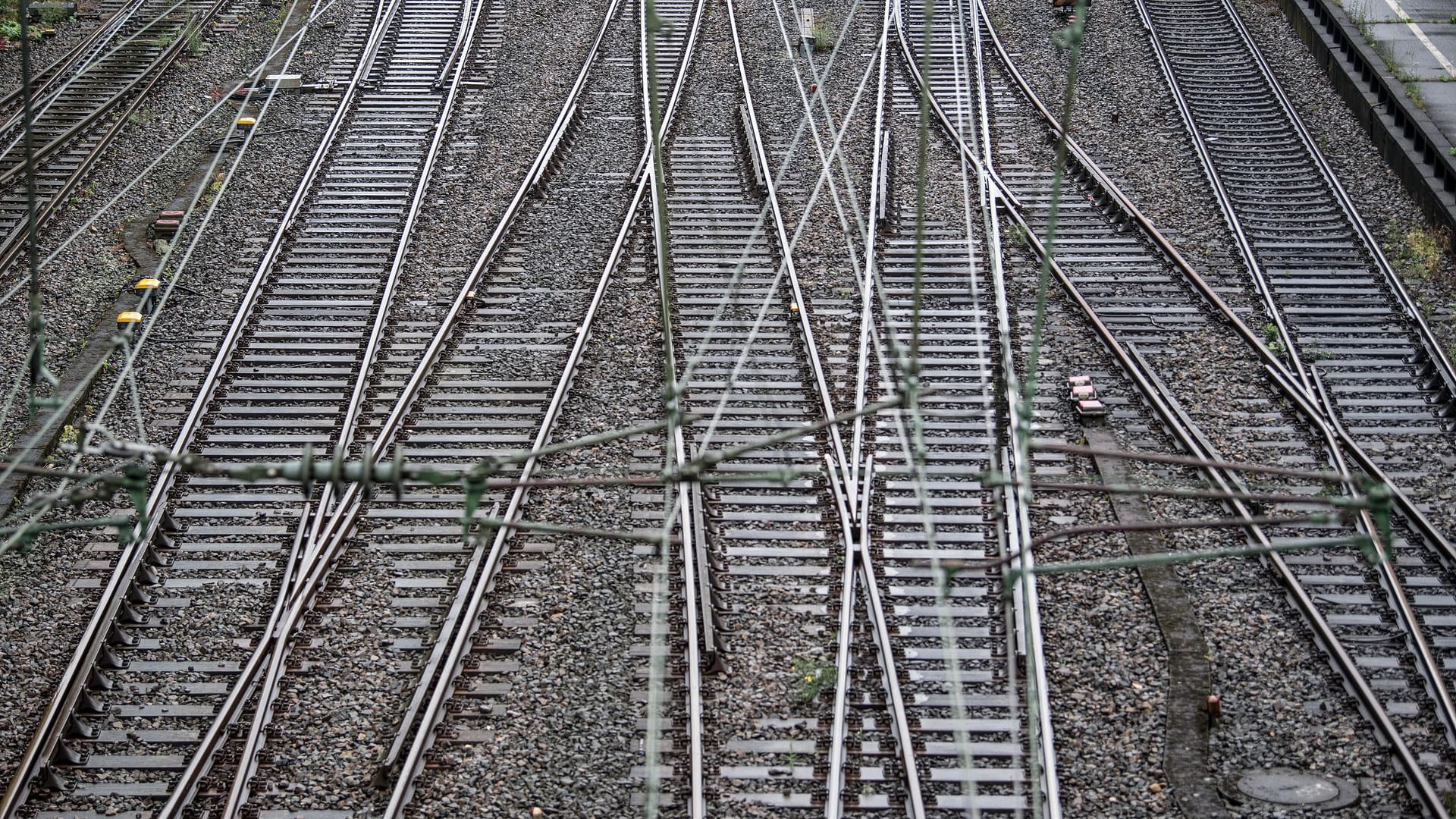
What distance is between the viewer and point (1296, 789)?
31.7 ft

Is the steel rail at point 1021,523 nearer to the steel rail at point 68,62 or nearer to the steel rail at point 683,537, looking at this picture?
the steel rail at point 683,537

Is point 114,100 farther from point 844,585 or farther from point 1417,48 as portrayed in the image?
point 1417,48

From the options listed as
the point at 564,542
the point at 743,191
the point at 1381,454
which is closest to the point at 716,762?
the point at 564,542

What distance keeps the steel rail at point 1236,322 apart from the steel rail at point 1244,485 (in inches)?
0.9

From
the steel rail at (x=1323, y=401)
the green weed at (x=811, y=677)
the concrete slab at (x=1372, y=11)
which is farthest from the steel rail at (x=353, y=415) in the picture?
the concrete slab at (x=1372, y=11)

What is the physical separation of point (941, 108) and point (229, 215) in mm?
9082

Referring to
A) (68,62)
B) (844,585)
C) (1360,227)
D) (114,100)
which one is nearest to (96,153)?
(114,100)

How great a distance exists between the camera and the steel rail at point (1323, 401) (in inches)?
409

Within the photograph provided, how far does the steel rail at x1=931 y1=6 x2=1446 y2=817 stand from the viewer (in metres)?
9.69

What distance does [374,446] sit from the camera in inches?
514

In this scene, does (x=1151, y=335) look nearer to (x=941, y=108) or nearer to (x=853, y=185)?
(x=853, y=185)

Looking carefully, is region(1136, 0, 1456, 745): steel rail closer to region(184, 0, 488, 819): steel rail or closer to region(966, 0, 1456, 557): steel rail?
region(966, 0, 1456, 557): steel rail

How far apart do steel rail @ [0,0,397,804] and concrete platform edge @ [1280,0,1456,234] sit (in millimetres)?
13357

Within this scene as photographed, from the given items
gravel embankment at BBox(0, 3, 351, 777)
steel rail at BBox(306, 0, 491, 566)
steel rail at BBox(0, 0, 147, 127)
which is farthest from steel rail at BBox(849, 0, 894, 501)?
steel rail at BBox(0, 0, 147, 127)
